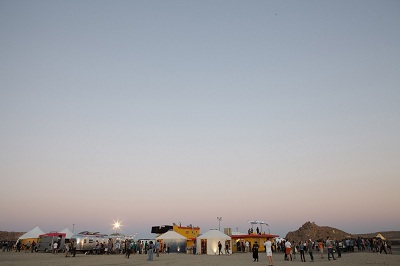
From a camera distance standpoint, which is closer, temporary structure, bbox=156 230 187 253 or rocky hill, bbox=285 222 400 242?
temporary structure, bbox=156 230 187 253

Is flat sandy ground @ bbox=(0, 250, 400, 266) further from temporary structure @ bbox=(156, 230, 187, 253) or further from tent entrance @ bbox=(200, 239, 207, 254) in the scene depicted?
temporary structure @ bbox=(156, 230, 187, 253)

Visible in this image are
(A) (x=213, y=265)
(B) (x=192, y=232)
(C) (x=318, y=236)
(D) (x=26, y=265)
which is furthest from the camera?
(C) (x=318, y=236)

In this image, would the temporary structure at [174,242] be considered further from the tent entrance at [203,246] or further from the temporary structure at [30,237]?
the temporary structure at [30,237]

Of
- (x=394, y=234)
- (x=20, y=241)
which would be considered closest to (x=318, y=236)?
(x=394, y=234)

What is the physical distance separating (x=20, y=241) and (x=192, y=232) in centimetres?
2709

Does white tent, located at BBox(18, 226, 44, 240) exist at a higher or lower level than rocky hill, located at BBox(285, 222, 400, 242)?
higher

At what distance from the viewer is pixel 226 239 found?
38062 millimetres

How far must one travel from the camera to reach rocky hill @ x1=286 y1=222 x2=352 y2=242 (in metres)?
82.8

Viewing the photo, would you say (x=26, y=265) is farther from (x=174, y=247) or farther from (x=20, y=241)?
(x=20, y=241)

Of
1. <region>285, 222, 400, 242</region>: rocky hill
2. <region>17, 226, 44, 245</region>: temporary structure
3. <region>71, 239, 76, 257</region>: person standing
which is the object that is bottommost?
<region>285, 222, 400, 242</region>: rocky hill

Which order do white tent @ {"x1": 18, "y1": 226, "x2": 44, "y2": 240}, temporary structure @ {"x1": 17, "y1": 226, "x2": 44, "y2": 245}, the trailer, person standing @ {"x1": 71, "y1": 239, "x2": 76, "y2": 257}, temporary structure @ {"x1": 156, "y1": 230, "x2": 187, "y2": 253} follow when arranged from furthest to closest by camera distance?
white tent @ {"x1": 18, "y1": 226, "x2": 44, "y2": 240} < temporary structure @ {"x1": 17, "y1": 226, "x2": 44, "y2": 245} < temporary structure @ {"x1": 156, "y1": 230, "x2": 187, "y2": 253} < the trailer < person standing @ {"x1": 71, "y1": 239, "x2": 76, "y2": 257}

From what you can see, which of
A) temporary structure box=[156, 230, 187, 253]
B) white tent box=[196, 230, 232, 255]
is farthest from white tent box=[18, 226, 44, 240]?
white tent box=[196, 230, 232, 255]

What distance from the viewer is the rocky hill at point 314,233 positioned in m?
82.8

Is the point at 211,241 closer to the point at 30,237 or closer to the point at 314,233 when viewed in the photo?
the point at 30,237
